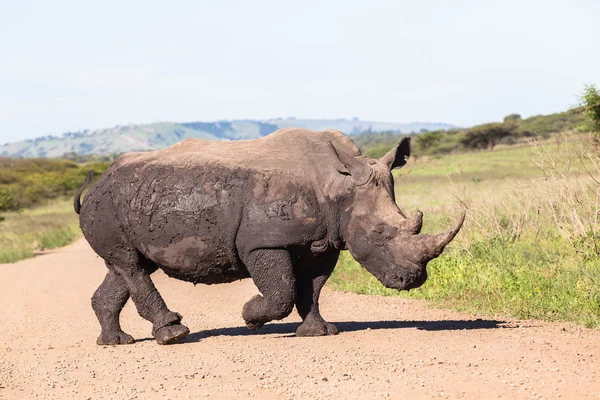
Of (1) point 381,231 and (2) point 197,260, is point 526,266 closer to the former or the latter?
(1) point 381,231

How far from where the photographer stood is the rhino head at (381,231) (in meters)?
8.17

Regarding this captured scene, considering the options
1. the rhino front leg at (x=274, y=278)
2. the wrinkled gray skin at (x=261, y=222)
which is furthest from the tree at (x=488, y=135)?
the rhino front leg at (x=274, y=278)

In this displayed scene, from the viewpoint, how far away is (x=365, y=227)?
27.6 feet

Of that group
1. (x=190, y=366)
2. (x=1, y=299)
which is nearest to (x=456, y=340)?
(x=190, y=366)

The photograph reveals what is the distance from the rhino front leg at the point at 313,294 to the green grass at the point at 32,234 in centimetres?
1287

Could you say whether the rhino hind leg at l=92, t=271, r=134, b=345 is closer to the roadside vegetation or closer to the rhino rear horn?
the rhino rear horn

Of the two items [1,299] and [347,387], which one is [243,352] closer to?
[347,387]

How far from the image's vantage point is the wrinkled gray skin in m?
8.33

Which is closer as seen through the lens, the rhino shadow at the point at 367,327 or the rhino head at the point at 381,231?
the rhino head at the point at 381,231

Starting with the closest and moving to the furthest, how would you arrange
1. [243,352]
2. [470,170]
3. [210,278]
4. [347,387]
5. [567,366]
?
1. [347,387]
2. [567,366]
3. [243,352]
4. [210,278]
5. [470,170]

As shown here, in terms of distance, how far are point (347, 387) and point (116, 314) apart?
11.8 ft

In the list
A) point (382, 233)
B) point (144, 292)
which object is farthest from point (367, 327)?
point (144, 292)

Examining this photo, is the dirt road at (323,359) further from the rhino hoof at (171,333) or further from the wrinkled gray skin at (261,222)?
the wrinkled gray skin at (261,222)

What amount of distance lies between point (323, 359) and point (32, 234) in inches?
815
